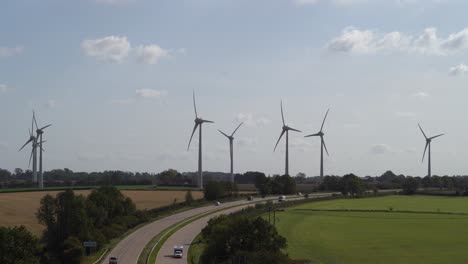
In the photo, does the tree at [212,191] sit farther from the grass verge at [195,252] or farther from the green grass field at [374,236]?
the grass verge at [195,252]

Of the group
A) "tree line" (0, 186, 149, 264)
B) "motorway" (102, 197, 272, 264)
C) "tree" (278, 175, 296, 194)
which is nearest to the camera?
"tree line" (0, 186, 149, 264)

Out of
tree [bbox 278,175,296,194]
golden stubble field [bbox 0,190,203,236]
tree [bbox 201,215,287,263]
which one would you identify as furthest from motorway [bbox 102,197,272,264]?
tree [bbox 278,175,296,194]

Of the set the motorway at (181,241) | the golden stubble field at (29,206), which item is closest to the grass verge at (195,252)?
the motorway at (181,241)

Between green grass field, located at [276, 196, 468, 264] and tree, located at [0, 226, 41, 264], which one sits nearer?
tree, located at [0, 226, 41, 264]

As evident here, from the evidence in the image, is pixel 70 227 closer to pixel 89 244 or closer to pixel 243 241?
pixel 89 244

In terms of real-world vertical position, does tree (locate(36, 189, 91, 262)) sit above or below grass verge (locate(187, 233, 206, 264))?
above

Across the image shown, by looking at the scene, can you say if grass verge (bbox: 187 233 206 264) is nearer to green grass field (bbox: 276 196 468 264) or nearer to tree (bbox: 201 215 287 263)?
tree (bbox: 201 215 287 263)
